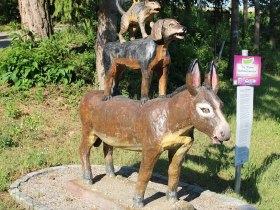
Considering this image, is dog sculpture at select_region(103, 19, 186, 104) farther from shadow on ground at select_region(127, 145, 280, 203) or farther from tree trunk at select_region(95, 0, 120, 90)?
tree trunk at select_region(95, 0, 120, 90)

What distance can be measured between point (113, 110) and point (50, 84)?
5.59 metres

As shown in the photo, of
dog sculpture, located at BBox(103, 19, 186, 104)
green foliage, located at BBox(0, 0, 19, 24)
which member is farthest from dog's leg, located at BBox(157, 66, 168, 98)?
green foliage, located at BBox(0, 0, 19, 24)

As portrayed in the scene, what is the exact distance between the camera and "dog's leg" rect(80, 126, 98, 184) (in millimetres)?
4867

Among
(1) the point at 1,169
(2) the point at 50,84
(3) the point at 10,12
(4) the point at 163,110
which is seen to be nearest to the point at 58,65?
(2) the point at 50,84

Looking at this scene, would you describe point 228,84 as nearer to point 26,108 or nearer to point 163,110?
point 26,108

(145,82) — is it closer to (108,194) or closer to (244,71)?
(108,194)

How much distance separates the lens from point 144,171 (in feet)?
13.2

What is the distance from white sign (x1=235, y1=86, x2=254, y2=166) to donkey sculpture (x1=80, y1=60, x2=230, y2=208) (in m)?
1.64

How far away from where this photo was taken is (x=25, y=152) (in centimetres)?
689

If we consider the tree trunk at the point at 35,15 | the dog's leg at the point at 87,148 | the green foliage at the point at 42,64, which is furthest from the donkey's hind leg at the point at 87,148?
the tree trunk at the point at 35,15

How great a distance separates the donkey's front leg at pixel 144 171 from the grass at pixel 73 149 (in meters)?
1.47

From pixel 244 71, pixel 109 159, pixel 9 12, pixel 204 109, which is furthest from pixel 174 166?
pixel 9 12

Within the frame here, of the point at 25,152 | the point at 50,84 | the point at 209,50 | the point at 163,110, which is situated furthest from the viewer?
the point at 209,50

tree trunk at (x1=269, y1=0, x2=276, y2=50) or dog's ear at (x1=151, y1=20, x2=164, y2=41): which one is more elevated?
dog's ear at (x1=151, y1=20, x2=164, y2=41)
